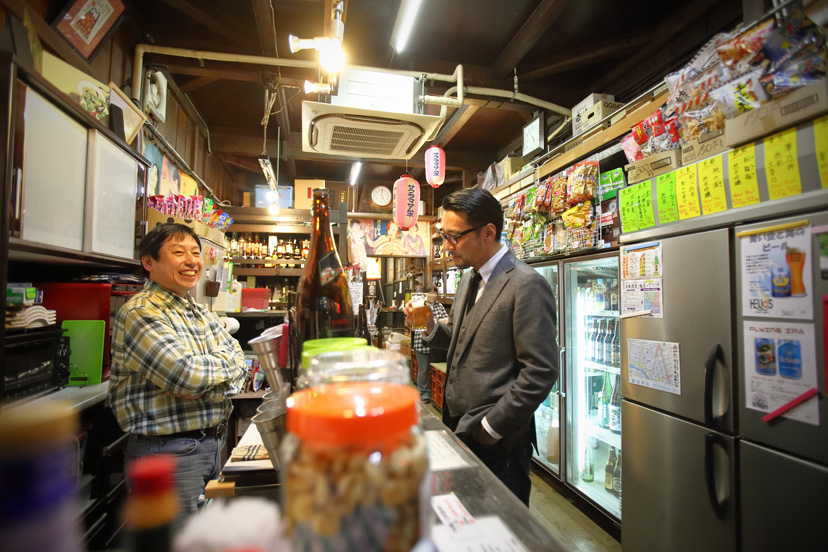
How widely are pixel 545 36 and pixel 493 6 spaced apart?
0.70 meters

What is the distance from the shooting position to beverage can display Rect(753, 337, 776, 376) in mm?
1695

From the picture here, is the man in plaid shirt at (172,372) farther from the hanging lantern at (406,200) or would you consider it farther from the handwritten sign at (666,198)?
the hanging lantern at (406,200)

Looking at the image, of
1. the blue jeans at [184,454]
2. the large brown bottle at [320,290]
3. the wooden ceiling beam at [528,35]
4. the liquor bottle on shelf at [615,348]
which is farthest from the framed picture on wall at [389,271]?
the large brown bottle at [320,290]

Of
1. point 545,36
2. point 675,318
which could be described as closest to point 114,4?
point 545,36

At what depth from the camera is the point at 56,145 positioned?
1.76m

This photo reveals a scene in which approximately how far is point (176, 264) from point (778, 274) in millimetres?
2750

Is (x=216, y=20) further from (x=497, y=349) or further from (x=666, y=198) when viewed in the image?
(x=666, y=198)

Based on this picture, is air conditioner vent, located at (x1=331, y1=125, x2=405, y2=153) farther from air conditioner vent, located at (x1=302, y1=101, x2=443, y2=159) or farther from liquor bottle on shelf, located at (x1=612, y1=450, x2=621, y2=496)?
liquor bottle on shelf, located at (x1=612, y1=450, x2=621, y2=496)

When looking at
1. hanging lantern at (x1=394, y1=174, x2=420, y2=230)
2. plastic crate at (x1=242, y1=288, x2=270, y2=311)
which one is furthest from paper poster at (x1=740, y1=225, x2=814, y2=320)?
plastic crate at (x1=242, y1=288, x2=270, y2=311)

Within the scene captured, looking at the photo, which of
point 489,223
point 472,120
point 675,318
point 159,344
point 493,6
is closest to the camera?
point 159,344

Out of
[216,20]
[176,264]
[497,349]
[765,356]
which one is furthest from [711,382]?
[216,20]

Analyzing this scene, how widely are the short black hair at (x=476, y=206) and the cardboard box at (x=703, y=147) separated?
1.17 meters

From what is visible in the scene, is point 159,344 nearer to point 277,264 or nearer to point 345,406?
point 345,406

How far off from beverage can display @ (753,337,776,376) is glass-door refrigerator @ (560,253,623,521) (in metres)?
1.42
